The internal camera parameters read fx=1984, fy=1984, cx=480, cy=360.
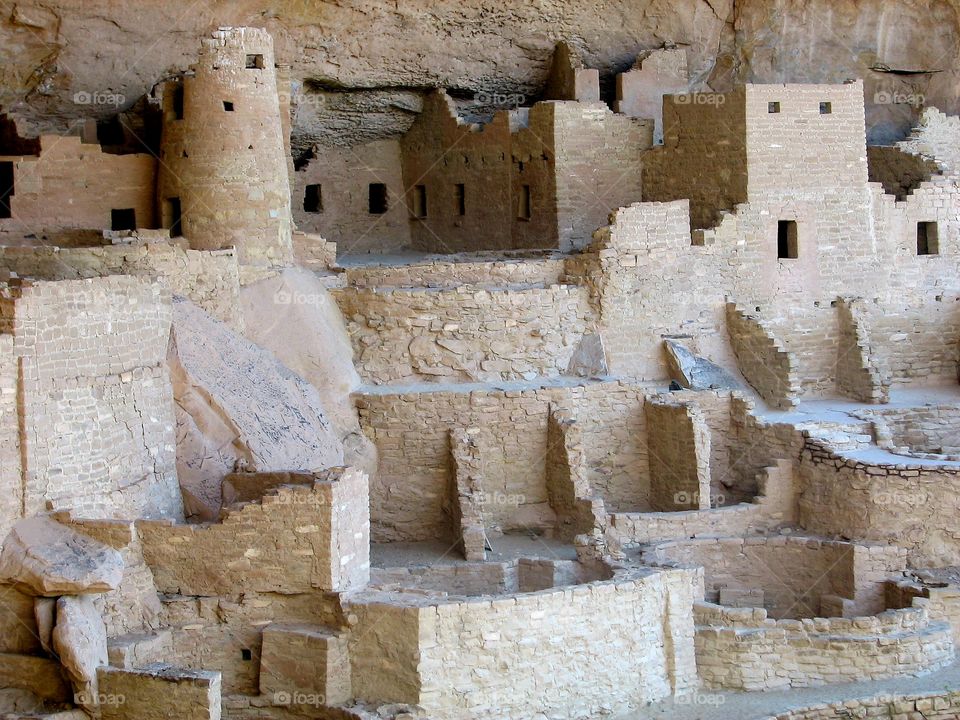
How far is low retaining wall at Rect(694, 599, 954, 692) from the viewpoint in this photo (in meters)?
19.9

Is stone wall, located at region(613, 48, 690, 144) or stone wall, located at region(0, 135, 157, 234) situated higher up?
stone wall, located at region(613, 48, 690, 144)

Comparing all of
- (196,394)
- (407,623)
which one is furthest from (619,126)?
(407,623)

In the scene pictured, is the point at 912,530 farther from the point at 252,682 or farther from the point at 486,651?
the point at 252,682

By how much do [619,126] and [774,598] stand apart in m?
7.37

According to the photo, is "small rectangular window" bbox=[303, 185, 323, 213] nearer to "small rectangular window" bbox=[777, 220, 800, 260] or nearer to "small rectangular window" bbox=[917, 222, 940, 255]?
"small rectangular window" bbox=[777, 220, 800, 260]

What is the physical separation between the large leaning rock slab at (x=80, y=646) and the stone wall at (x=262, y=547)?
3.39 ft

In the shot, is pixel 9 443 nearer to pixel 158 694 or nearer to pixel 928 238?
pixel 158 694

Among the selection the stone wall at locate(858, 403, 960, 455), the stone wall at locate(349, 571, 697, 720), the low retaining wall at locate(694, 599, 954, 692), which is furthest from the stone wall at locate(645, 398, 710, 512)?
the stone wall at locate(349, 571, 697, 720)

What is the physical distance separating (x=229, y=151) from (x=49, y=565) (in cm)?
684

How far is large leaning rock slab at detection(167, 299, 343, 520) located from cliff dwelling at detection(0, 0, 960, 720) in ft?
0.17

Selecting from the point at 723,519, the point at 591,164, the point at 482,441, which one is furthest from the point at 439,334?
the point at 591,164

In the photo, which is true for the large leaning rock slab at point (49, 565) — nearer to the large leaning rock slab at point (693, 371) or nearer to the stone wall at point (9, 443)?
the stone wall at point (9, 443)

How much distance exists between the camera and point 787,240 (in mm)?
25250

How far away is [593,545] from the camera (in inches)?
806
